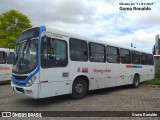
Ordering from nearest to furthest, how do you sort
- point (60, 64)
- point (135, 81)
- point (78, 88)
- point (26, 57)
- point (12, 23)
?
point (26, 57), point (60, 64), point (78, 88), point (135, 81), point (12, 23)

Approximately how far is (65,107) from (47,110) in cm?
72

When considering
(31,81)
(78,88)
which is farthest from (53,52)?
(78,88)

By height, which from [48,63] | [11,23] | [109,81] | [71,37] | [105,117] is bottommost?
[105,117]

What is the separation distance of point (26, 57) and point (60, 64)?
53.5 inches

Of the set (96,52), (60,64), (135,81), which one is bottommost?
(135,81)

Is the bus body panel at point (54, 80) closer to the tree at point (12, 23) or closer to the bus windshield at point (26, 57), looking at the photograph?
the bus windshield at point (26, 57)

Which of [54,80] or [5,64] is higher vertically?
[5,64]

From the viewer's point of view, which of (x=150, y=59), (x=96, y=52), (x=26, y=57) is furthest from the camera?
(x=150, y=59)

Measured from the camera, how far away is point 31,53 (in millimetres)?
7820

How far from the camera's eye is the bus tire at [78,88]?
8.99 meters

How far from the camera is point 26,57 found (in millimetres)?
7914

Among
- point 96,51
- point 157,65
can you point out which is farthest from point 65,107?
point 157,65

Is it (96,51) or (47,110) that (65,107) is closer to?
(47,110)

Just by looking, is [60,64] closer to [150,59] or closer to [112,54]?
[112,54]
